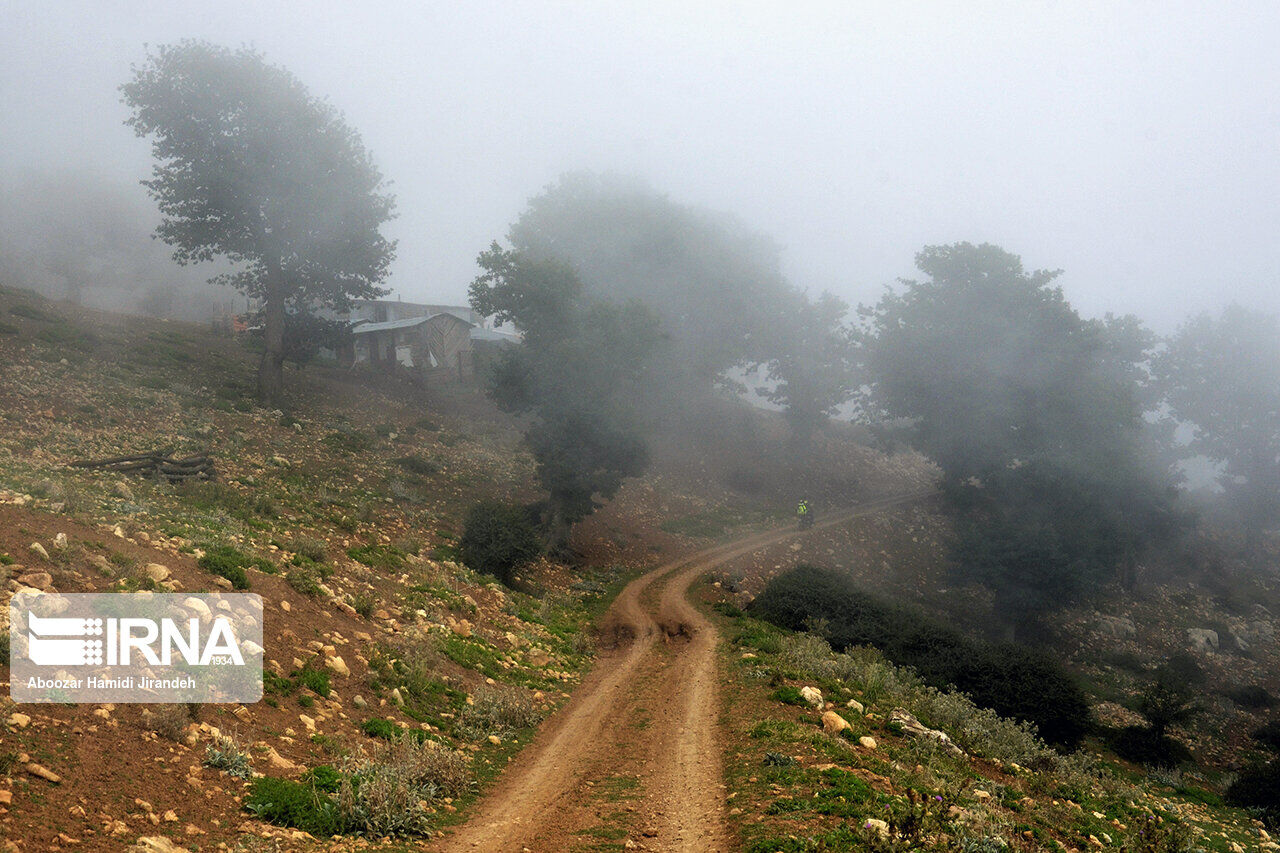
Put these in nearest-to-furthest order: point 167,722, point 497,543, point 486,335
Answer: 1. point 167,722
2. point 497,543
3. point 486,335

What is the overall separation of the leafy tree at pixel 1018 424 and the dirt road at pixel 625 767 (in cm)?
2323

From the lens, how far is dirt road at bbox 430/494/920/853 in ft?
27.5

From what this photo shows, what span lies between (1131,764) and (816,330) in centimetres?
4192

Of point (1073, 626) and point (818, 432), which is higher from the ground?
point (818, 432)

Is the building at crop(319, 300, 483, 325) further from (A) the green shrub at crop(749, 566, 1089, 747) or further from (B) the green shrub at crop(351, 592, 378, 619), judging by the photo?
(B) the green shrub at crop(351, 592, 378, 619)

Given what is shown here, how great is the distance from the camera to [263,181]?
1388 inches

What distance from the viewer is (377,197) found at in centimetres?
3959

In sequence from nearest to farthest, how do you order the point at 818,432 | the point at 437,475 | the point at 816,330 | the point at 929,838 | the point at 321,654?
the point at 929,838, the point at 321,654, the point at 437,475, the point at 816,330, the point at 818,432

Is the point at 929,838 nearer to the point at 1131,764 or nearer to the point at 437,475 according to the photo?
the point at 1131,764

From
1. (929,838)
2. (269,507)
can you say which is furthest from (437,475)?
(929,838)

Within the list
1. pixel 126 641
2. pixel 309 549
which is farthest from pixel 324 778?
pixel 309 549

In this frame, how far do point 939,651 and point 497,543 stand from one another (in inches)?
599

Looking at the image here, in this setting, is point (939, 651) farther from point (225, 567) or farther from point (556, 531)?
point (225, 567)
